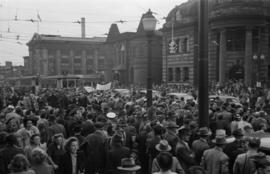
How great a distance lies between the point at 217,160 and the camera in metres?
6.56

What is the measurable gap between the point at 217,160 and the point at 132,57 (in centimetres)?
6242

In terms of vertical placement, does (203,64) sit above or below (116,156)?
above

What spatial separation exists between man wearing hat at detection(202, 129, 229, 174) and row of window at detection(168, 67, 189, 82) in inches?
1868

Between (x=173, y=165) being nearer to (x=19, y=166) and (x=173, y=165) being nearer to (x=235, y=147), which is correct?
(x=235, y=147)

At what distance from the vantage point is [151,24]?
13039 mm

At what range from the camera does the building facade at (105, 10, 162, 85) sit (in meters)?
65.4

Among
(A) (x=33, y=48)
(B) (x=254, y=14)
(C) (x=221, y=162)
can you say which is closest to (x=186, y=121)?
(C) (x=221, y=162)

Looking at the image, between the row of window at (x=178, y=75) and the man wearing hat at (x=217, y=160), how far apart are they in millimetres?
47446

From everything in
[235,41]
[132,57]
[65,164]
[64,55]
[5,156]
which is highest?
[64,55]

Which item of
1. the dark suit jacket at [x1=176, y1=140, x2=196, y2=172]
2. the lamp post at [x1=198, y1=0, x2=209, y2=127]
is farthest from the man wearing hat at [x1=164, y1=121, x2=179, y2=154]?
the dark suit jacket at [x1=176, y1=140, x2=196, y2=172]

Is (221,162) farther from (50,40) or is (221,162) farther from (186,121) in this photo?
(50,40)

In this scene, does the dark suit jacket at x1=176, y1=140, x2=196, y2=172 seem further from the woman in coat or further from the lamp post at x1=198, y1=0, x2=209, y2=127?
the woman in coat

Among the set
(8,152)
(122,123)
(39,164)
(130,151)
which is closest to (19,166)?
(39,164)

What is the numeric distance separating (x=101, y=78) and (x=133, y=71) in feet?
41.6
